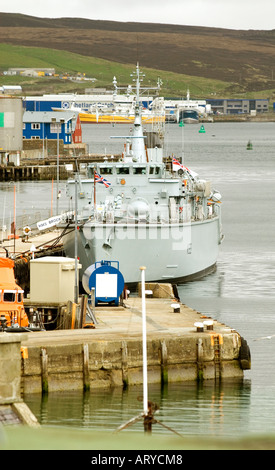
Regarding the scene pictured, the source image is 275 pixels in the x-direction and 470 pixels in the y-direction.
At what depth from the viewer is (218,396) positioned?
25.1 meters

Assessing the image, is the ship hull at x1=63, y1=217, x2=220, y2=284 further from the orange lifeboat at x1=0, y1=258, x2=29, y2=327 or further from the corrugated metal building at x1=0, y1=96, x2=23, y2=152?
the corrugated metal building at x1=0, y1=96, x2=23, y2=152

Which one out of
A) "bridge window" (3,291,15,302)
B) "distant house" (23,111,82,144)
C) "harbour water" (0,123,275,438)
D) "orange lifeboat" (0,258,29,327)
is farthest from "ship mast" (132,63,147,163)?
"distant house" (23,111,82,144)

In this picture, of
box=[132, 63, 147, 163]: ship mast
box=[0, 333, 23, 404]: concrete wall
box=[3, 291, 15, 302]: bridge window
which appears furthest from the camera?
box=[132, 63, 147, 163]: ship mast

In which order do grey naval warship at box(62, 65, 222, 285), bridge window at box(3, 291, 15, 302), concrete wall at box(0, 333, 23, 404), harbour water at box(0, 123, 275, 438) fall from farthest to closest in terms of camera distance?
grey naval warship at box(62, 65, 222, 285), bridge window at box(3, 291, 15, 302), harbour water at box(0, 123, 275, 438), concrete wall at box(0, 333, 23, 404)

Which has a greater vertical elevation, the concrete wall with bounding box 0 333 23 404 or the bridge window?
the concrete wall with bounding box 0 333 23 404

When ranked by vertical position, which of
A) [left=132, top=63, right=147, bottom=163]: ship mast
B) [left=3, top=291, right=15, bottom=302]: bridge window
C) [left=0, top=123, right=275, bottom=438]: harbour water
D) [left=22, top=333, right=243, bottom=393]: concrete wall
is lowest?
[left=0, top=123, right=275, bottom=438]: harbour water

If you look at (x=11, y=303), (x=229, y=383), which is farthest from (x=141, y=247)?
(x=229, y=383)

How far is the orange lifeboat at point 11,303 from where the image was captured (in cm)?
2718

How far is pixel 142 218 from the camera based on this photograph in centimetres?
4094

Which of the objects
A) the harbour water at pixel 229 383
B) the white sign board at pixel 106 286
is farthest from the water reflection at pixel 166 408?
the white sign board at pixel 106 286

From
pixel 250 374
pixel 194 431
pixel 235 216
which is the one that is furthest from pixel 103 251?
pixel 235 216

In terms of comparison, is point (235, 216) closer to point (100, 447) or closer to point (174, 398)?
point (174, 398)

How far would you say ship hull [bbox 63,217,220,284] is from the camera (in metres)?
39.5

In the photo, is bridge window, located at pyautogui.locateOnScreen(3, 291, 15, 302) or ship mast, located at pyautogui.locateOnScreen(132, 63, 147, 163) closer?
bridge window, located at pyautogui.locateOnScreen(3, 291, 15, 302)
